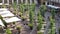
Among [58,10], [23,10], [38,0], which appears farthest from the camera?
[38,0]

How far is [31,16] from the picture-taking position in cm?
518

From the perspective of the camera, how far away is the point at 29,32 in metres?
4.65

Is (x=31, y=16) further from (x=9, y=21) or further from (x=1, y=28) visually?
(x=1, y=28)

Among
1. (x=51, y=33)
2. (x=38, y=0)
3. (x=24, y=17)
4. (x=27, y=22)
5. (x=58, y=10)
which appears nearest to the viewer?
(x=51, y=33)

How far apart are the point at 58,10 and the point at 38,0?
344 cm

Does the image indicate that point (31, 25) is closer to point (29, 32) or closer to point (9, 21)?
point (29, 32)

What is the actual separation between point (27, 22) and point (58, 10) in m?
2.82

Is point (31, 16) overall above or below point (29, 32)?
above

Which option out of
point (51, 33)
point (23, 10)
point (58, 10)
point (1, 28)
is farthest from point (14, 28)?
point (58, 10)

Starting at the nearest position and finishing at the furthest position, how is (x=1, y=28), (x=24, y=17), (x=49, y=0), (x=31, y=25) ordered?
(x=1, y=28)
(x=31, y=25)
(x=24, y=17)
(x=49, y=0)

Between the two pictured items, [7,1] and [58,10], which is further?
[7,1]

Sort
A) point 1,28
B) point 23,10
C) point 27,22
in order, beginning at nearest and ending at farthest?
point 1,28 → point 27,22 → point 23,10

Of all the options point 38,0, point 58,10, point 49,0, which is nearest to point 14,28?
point 58,10

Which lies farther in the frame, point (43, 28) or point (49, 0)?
point (49, 0)
